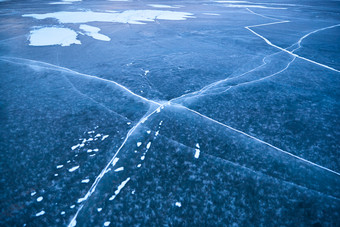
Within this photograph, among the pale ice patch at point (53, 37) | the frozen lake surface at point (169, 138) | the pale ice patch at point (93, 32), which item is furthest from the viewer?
the pale ice patch at point (93, 32)

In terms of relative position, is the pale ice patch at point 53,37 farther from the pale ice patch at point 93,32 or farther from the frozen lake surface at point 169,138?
the frozen lake surface at point 169,138

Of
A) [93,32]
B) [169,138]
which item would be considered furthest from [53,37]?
[169,138]

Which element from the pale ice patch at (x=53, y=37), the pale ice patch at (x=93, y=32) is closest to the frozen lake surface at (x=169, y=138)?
the pale ice patch at (x=53, y=37)

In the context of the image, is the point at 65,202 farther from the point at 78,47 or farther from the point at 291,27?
the point at 291,27

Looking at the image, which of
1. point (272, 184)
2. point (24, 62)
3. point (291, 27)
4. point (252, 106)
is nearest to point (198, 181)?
point (272, 184)

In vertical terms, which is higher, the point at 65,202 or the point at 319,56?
the point at 319,56

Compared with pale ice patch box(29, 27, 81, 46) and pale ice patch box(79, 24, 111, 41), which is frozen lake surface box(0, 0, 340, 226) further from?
pale ice patch box(79, 24, 111, 41)

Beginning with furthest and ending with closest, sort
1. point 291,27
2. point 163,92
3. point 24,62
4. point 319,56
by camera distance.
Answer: point 291,27 → point 319,56 → point 24,62 → point 163,92
